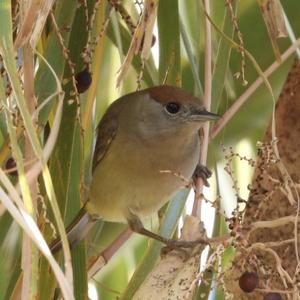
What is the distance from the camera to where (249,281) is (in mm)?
1351

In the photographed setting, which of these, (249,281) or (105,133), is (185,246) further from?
(105,133)

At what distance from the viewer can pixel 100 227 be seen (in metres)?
2.12

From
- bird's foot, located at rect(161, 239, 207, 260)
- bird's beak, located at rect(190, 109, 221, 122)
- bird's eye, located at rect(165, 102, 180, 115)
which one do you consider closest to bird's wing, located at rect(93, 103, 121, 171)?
bird's eye, located at rect(165, 102, 180, 115)

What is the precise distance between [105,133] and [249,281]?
2.77ft

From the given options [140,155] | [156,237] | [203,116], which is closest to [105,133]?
[140,155]

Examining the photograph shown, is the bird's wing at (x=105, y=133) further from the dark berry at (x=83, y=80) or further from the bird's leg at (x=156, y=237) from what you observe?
the dark berry at (x=83, y=80)

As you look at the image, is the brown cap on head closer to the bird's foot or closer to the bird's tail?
the bird's tail

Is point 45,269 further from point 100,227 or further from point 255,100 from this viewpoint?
point 255,100

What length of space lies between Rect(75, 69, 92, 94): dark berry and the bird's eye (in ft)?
1.38

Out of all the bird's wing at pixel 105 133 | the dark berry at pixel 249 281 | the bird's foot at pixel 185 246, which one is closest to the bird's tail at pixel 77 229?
the bird's wing at pixel 105 133

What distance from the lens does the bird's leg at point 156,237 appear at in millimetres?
1362

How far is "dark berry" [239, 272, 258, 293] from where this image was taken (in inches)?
52.9

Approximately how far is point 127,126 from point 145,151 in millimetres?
130

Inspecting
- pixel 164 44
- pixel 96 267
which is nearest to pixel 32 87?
pixel 164 44
